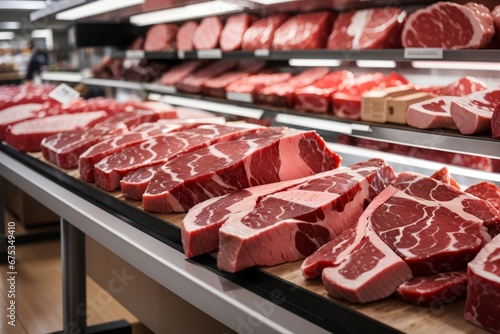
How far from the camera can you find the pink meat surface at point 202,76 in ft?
Result: 14.8

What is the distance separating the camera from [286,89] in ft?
11.6

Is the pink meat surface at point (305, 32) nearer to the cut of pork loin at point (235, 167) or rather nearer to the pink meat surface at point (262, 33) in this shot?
the pink meat surface at point (262, 33)

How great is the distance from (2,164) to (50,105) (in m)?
1.11

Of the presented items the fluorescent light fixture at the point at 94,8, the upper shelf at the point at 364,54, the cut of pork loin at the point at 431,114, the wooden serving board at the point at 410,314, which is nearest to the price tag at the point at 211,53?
the upper shelf at the point at 364,54

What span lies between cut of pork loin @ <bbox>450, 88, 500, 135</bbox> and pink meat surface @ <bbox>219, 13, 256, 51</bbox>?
2.23 m

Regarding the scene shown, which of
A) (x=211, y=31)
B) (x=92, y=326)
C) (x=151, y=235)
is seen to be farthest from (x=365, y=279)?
(x=211, y=31)

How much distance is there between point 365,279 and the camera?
4.11ft

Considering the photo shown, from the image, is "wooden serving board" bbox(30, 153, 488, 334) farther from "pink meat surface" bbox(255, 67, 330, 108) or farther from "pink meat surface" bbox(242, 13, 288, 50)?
"pink meat surface" bbox(242, 13, 288, 50)

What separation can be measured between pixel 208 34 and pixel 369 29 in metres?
1.76

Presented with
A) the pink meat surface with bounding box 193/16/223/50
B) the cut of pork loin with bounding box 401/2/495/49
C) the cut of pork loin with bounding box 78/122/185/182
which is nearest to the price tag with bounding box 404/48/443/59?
the cut of pork loin with bounding box 401/2/495/49

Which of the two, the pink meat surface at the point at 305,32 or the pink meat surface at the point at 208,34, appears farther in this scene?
the pink meat surface at the point at 208,34

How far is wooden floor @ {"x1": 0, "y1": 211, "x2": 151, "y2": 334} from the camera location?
3.16m

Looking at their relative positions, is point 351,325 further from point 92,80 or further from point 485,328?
point 92,80

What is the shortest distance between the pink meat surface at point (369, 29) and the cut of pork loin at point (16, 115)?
1933 millimetres
